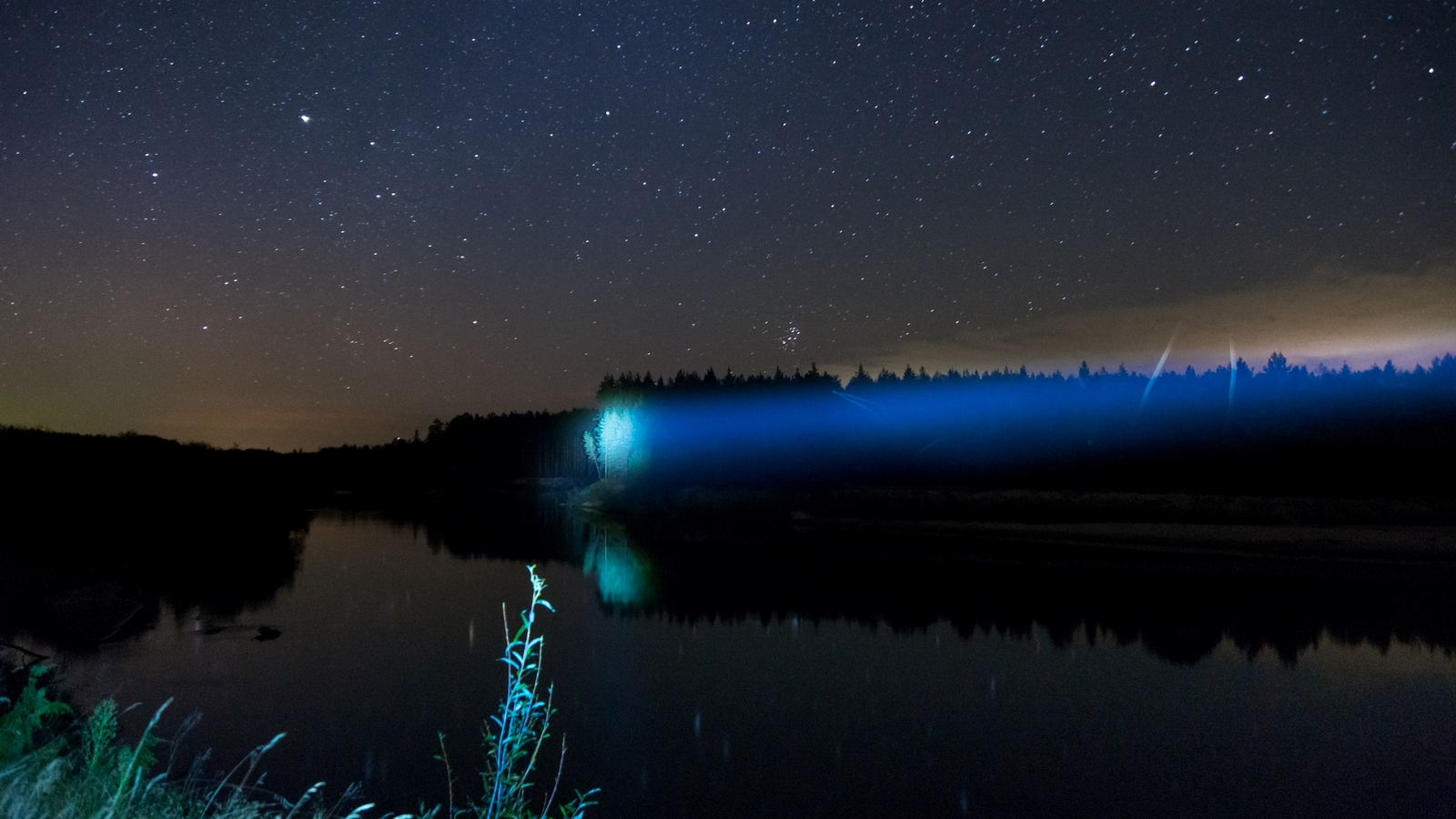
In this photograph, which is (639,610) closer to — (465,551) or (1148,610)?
(1148,610)

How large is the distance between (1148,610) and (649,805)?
1697cm

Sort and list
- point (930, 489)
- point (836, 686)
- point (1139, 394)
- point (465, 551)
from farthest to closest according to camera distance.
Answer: point (1139, 394)
point (930, 489)
point (465, 551)
point (836, 686)

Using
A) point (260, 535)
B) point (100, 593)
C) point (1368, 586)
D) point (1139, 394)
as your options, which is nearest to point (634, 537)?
point (260, 535)

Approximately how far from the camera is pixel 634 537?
1684 inches

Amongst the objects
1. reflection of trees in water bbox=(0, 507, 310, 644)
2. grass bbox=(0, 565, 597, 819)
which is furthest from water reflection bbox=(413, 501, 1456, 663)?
grass bbox=(0, 565, 597, 819)

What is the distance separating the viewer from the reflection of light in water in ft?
77.7

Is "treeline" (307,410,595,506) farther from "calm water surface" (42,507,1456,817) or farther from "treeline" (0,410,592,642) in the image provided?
"calm water surface" (42,507,1456,817)

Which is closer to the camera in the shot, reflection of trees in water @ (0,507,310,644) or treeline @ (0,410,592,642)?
reflection of trees in water @ (0,507,310,644)

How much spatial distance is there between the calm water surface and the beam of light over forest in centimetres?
3485

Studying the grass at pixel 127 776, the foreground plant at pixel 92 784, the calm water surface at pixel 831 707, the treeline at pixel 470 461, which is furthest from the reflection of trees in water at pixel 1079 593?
the treeline at pixel 470 461

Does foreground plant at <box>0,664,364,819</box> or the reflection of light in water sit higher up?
foreground plant at <box>0,664,364,819</box>

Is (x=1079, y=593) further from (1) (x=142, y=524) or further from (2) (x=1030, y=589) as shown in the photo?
(1) (x=142, y=524)

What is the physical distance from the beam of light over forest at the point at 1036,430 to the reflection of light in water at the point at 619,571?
1073 inches

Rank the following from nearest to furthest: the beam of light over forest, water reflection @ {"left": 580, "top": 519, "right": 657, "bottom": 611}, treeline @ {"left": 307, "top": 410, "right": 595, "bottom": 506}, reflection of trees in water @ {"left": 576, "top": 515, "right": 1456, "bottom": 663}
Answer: reflection of trees in water @ {"left": 576, "top": 515, "right": 1456, "bottom": 663} → water reflection @ {"left": 580, "top": 519, "right": 657, "bottom": 611} → the beam of light over forest → treeline @ {"left": 307, "top": 410, "right": 595, "bottom": 506}
